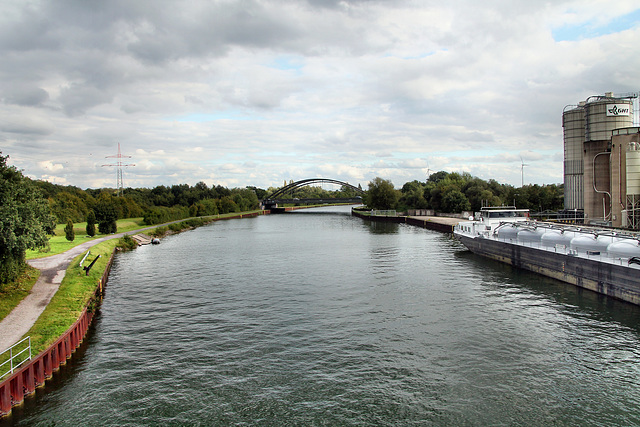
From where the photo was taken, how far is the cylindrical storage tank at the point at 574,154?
222 feet

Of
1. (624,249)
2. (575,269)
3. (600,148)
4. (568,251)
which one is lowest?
(575,269)

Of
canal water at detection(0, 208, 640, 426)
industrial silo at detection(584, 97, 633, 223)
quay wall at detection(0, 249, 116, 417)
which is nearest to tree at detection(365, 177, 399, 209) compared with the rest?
industrial silo at detection(584, 97, 633, 223)

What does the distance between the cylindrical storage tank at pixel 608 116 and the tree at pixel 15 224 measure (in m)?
72.3

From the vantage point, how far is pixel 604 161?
5934 cm

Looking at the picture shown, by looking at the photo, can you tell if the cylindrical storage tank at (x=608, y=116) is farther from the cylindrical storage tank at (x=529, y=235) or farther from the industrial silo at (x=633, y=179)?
the cylindrical storage tank at (x=529, y=235)

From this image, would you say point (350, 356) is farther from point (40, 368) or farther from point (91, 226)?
point (91, 226)

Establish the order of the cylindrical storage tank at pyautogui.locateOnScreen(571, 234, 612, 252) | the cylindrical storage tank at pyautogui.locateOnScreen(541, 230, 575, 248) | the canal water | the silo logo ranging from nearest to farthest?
1. the canal water
2. the cylindrical storage tank at pyautogui.locateOnScreen(571, 234, 612, 252)
3. the cylindrical storage tank at pyautogui.locateOnScreen(541, 230, 575, 248)
4. the silo logo

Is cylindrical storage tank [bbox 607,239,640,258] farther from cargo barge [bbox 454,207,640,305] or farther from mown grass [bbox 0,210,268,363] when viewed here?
mown grass [bbox 0,210,268,363]

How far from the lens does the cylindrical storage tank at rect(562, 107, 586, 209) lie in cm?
6769

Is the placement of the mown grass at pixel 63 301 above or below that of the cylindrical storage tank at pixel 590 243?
below

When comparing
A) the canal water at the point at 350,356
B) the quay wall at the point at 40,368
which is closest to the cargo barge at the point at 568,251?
the canal water at the point at 350,356

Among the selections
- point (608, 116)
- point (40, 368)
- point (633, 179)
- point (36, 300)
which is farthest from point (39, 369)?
point (608, 116)

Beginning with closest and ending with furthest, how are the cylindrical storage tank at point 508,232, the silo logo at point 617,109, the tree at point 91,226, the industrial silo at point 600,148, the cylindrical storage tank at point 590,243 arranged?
the cylindrical storage tank at point 590,243 → the cylindrical storage tank at point 508,232 → the industrial silo at point 600,148 → the silo logo at point 617,109 → the tree at point 91,226

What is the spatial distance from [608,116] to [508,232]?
31498 mm
